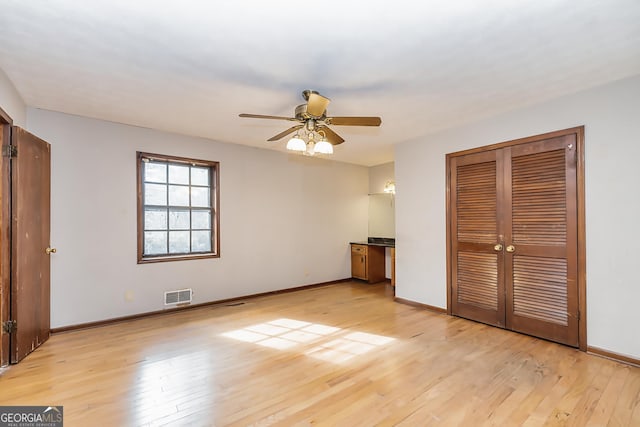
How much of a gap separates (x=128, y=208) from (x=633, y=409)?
17.0ft

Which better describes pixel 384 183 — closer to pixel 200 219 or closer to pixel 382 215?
pixel 382 215

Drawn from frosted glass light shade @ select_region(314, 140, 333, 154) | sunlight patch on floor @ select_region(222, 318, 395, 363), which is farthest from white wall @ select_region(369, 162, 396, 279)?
frosted glass light shade @ select_region(314, 140, 333, 154)

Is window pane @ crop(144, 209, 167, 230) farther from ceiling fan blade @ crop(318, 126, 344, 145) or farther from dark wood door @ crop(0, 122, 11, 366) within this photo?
ceiling fan blade @ crop(318, 126, 344, 145)

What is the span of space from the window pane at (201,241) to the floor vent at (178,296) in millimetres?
614

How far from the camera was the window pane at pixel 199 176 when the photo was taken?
4.61 m

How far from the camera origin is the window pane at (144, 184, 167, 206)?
420cm

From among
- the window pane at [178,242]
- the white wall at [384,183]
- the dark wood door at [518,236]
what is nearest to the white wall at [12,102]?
the window pane at [178,242]

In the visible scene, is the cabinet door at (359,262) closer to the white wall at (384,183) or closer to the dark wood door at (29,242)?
the white wall at (384,183)

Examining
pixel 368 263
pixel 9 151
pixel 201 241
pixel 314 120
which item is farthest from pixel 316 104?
pixel 368 263

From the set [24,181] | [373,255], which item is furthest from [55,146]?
[373,255]

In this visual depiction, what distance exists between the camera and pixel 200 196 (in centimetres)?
467

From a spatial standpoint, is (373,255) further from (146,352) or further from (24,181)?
(24,181)

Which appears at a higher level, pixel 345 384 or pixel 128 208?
pixel 128 208

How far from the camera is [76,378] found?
2.47m
